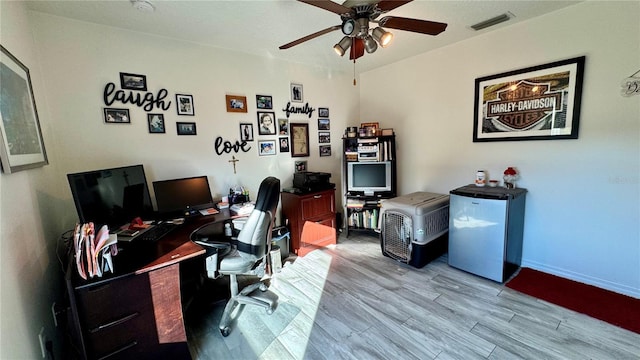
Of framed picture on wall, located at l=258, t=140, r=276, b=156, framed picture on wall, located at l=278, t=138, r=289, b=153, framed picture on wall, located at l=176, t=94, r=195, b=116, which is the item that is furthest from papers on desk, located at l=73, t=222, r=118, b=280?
framed picture on wall, located at l=278, t=138, r=289, b=153

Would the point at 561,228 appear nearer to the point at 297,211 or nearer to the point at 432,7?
the point at 432,7

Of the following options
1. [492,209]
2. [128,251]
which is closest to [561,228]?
[492,209]

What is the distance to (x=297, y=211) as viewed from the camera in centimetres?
304

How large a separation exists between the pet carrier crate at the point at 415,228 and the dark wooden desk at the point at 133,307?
2039 mm

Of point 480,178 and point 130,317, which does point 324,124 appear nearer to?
point 480,178

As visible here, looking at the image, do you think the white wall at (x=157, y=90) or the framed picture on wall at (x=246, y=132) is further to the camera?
the framed picture on wall at (x=246, y=132)

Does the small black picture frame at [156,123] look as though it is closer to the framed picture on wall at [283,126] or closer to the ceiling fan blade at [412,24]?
the framed picture on wall at [283,126]

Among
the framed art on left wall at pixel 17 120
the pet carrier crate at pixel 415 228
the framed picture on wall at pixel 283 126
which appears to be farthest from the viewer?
the framed picture on wall at pixel 283 126

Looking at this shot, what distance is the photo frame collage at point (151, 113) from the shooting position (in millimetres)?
2268

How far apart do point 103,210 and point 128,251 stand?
1.38ft

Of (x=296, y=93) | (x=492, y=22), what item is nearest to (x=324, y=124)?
(x=296, y=93)

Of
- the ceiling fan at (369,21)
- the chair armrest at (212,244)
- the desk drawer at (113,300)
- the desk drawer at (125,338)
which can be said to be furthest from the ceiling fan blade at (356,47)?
the desk drawer at (125,338)

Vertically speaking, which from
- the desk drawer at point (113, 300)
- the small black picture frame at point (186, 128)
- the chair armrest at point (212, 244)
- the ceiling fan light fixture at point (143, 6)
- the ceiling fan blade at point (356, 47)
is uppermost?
the ceiling fan light fixture at point (143, 6)

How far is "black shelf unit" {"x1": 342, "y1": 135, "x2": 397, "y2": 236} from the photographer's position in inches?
134
